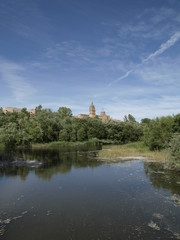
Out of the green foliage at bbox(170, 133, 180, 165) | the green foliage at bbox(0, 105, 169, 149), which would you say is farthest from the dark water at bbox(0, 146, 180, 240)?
the green foliage at bbox(0, 105, 169, 149)

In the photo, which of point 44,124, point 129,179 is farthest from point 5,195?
point 44,124

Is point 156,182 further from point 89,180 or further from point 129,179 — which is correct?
point 89,180

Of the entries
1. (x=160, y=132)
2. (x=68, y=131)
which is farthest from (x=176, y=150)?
(x=68, y=131)

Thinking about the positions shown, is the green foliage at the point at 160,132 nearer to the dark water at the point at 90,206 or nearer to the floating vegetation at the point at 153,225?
the dark water at the point at 90,206

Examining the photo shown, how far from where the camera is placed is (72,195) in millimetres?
16594

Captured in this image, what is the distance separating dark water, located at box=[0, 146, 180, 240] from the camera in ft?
35.9

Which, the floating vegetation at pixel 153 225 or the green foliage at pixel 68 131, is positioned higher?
the green foliage at pixel 68 131

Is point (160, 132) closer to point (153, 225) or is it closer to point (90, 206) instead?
point (90, 206)

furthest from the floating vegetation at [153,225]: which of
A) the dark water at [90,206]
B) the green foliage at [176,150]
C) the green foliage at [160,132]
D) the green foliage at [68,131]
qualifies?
the green foliage at [68,131]

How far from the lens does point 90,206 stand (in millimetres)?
14414

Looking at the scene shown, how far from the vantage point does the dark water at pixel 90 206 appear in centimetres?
1095

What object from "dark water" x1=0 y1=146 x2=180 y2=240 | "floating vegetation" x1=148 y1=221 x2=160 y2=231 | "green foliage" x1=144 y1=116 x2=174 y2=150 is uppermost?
"green foliage" x1=144 y1=116 x2=174 y2=150

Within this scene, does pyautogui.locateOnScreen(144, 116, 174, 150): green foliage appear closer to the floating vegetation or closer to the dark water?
the dark water

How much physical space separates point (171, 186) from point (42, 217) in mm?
11656
